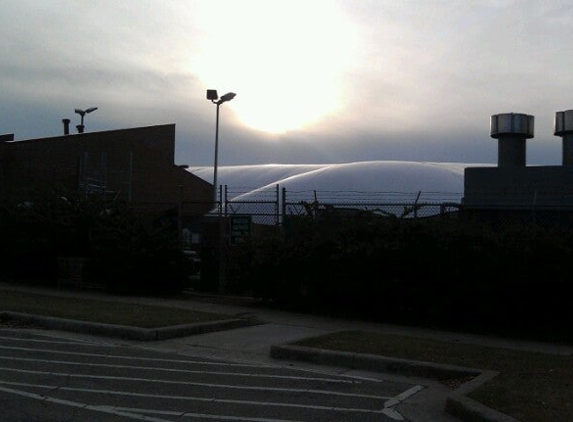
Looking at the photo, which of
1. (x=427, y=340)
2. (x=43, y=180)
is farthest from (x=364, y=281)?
(x=43, y=180)

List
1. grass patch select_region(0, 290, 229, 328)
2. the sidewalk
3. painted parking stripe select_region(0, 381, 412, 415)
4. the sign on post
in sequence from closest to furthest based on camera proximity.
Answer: painted parking stripe select_region(0, 381, 412, 415) → the sidewalk → grass patch select_region(0, 290, 229, 328) → the sign on post

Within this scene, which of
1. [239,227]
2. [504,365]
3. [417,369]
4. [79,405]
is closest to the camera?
[79,405]

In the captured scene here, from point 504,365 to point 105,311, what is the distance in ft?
26.8

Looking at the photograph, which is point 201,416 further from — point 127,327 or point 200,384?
point 127,327

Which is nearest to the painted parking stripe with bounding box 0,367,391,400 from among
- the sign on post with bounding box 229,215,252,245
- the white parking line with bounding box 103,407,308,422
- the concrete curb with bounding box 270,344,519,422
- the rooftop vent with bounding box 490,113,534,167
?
the concrete curb with bounding box 270,344,519,422

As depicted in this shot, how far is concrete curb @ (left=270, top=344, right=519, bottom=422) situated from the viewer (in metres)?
8.48

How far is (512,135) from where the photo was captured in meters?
25.1

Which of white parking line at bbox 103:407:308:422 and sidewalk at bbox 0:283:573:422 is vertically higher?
sidewalk at bbox 0:283:573:422

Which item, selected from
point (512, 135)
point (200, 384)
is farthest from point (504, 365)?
point (512, 135)

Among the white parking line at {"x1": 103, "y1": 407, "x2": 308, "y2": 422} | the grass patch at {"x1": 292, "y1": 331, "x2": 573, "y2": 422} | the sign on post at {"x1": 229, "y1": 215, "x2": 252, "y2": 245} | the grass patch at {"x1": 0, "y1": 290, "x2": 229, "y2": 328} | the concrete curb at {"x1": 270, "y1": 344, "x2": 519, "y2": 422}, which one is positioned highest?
the sign on post at {"x1": 229, "y1": 215, "x2": 252, "y2": 245}

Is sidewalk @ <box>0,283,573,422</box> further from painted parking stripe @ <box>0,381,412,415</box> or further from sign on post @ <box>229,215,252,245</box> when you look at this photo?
sign on post @ <box>229,215,252,245</box>

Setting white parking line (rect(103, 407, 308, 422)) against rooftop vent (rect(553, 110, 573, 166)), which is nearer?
white parking line (rect(103, 407, 308, 422))

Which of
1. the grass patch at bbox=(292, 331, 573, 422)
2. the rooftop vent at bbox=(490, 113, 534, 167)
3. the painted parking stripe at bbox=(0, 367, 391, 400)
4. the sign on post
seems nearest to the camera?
the grass patch at bbox=(292, 331, 573, 422)

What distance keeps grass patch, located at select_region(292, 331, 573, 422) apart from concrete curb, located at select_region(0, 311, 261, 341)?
93.2 inches
